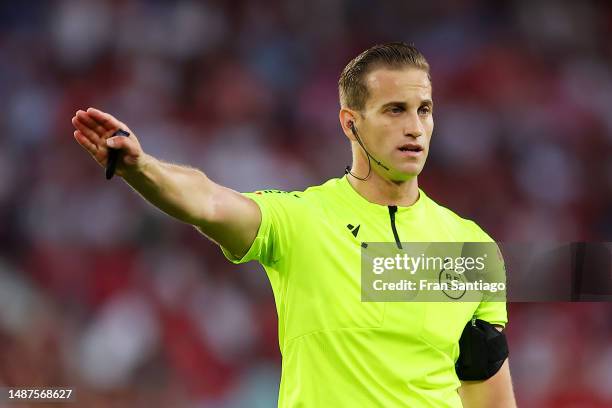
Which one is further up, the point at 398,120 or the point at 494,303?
the point at 398,120

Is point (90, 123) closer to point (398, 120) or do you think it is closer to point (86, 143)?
point (86, 143)

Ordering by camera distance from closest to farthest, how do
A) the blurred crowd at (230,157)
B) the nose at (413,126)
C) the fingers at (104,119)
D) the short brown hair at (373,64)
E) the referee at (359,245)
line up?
the fingers at (104,119) → the referee at (359,245) → the nose at (413,126) → the short brown hair at (373,64) → the blurred crowd at (230,157)

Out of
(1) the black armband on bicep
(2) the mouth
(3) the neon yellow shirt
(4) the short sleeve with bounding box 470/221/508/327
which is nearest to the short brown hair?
(2) the mouth

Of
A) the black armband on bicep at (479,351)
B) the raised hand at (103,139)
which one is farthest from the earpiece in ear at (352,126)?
the raised hand at (103,139)

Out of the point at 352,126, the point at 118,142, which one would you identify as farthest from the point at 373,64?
the point at 118,142

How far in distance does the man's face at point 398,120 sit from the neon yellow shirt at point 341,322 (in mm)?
235

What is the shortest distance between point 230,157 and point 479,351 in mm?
4548

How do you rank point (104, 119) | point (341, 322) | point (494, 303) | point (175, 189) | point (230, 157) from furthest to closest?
point (230, 157)
point (494, 303)
point (341, 322)
point (175, 189)
point (104, 119)

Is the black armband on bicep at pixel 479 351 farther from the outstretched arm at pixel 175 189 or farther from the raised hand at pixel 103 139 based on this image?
the raised hand at pixel 103 139

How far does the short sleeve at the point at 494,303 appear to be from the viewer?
139 inches

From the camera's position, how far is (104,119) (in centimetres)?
256

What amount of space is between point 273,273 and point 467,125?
206 inches

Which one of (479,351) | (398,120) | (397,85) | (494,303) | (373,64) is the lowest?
(479,351)

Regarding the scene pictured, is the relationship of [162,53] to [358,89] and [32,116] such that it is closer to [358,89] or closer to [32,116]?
[32,116]
